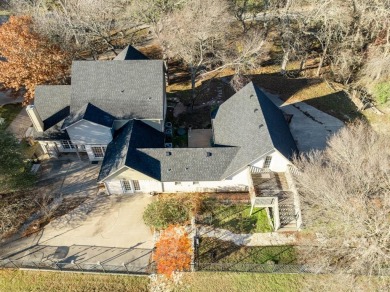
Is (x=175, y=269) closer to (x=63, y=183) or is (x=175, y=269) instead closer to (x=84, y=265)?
(x=84, y=265)

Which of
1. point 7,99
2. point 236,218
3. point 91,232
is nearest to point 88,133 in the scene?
point 91,232

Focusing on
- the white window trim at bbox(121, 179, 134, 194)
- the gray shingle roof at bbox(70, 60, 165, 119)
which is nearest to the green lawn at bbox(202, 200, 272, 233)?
the white window trim at bbox(121, 179, 134, 194)

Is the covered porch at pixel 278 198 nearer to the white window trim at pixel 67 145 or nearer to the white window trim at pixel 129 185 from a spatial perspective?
the white window trim at pixel 129 185

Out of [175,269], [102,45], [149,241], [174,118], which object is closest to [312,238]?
[175,269]

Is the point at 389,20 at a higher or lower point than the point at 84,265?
higher

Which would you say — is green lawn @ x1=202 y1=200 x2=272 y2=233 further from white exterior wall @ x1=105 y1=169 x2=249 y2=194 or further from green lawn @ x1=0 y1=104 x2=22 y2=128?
green lawn @ x1=0 y1=104 x2=22 y2=128

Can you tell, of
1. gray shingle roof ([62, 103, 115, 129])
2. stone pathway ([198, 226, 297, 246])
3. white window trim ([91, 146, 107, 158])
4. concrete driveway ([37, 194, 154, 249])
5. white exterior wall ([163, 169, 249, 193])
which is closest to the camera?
stone pathway ([198, 226, 297, 246])
